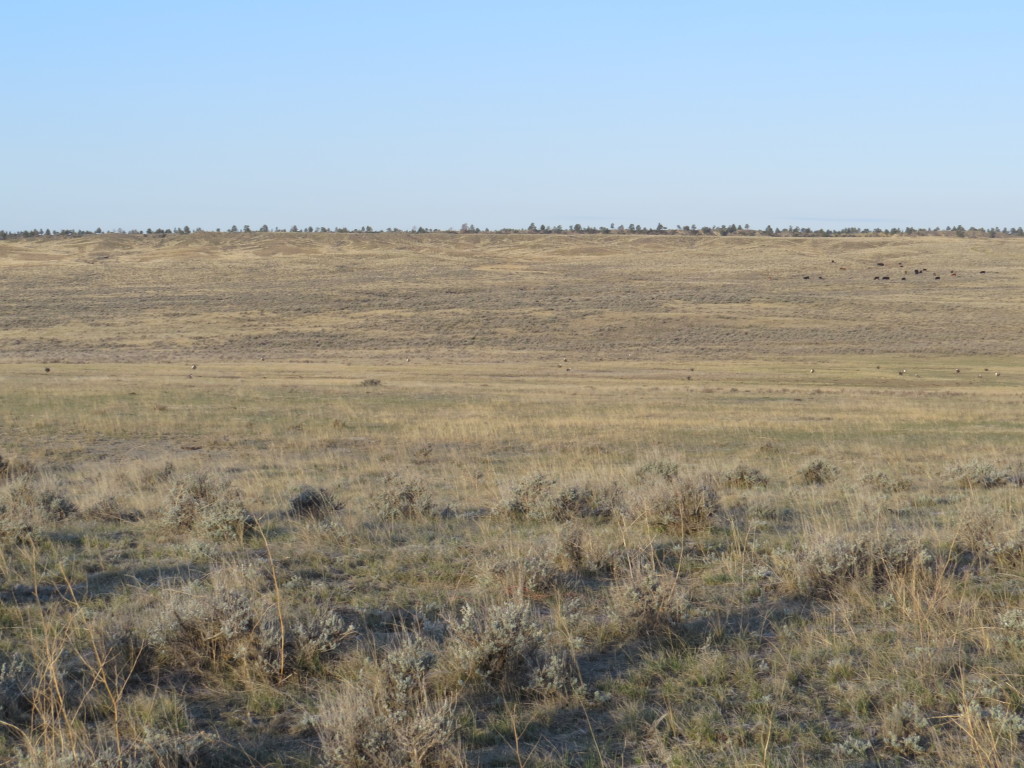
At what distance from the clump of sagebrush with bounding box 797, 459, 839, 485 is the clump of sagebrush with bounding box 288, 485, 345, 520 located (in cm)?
611

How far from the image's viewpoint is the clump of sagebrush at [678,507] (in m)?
8.15

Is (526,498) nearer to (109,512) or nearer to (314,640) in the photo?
(109,512)

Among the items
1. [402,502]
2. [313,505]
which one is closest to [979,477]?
[402,502]

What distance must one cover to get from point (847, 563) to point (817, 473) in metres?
6.47

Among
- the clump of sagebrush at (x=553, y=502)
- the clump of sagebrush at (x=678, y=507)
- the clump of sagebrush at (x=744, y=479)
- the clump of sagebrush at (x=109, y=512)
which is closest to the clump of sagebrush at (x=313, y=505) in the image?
the clump of sagebrush at (x=109, y=512)

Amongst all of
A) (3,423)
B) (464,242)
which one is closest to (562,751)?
(3,423)

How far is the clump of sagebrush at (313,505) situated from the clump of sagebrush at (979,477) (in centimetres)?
728

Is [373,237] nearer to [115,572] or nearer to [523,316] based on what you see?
[523,316]

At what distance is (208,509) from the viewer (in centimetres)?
823

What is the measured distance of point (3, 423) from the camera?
20.1 metres

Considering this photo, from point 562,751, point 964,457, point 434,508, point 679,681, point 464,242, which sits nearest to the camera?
point 562,751

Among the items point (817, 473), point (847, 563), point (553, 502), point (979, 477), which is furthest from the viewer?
point (817, 473)

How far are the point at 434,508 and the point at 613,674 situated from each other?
4796mm

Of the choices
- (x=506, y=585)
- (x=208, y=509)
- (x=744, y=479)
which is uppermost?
(x=506, y=585)
